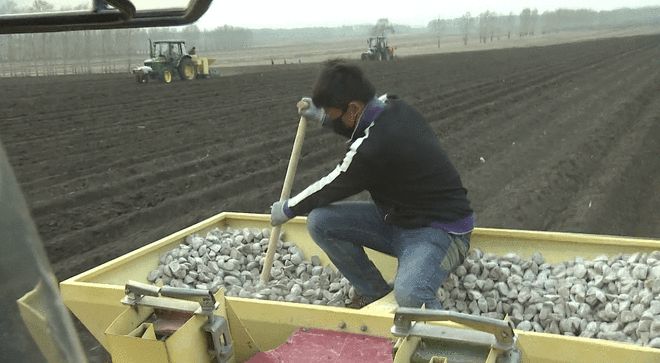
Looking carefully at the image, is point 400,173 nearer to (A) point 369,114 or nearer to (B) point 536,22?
(A) point 369,114

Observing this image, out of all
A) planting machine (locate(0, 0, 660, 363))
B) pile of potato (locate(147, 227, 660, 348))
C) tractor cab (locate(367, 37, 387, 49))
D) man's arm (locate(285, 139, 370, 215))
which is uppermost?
tractor cab (locate(367, 37, 387, 49))

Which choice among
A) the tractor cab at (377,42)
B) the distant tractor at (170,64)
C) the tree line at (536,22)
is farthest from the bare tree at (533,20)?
the distant tractor at (170,64)

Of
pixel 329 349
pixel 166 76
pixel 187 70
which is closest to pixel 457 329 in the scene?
pixel 329 349

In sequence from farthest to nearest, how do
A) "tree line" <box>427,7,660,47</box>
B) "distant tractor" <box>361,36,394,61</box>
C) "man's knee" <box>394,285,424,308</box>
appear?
"tree line" <box>427,7,660,47</box>, "distant tractor" <box>361,36,394,61</box>, "man's knee" <box>394,285,424,308</box>

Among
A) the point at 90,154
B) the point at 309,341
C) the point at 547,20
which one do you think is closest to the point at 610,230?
the point at 309,341

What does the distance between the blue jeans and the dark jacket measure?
94 millimetres

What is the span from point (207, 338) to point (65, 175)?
6.91m

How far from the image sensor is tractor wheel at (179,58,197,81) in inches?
944

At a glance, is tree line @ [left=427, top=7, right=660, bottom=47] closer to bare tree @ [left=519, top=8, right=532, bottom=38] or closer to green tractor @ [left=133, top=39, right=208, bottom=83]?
bare tree @ [left=519, top=8, right=532, bottom=38]

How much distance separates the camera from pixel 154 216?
22.6 feet

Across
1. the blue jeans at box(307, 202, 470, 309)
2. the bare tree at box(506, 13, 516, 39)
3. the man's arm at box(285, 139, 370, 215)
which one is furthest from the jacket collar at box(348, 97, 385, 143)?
the bare tree at box(506, 13, 516, 39)

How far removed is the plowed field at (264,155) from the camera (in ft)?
21.3

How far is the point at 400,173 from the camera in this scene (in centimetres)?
334

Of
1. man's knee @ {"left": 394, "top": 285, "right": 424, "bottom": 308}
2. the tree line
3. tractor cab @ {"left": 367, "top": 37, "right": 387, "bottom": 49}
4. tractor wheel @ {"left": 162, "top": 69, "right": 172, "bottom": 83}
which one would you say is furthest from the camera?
the tree line
